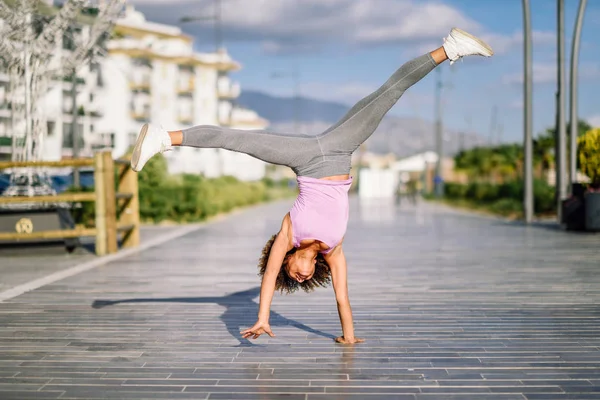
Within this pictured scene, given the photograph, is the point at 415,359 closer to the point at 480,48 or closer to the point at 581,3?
the point at 480,48

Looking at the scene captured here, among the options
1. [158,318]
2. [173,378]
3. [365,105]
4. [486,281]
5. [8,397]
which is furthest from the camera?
[486,281]

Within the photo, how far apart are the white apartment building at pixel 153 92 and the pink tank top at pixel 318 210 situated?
74384 millimetres

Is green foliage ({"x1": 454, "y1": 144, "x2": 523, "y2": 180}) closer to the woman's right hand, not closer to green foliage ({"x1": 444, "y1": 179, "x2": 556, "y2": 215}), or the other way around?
green foliage ({"x1": 444, "y1": 179, "x2": 556, "y2": 215})

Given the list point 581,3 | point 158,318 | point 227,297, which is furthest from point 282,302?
point 581,3

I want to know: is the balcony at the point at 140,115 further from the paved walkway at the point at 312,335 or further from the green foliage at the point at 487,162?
the paved walkway at the point at 312,335

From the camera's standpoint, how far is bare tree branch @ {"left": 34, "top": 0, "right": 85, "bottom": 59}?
1596cm

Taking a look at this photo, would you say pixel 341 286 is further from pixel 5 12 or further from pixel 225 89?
pixel 225 89

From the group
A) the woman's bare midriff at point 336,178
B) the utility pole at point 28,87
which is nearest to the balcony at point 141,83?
the utility pole at point 28,87

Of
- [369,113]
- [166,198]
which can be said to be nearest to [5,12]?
[369,113]

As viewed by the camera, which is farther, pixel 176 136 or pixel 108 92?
pixel 108 92

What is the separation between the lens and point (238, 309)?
28.9 feet

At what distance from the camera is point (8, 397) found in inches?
204

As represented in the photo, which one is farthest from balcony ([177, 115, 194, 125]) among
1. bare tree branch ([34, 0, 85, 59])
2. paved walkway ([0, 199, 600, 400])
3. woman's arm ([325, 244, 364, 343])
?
woman's arm ([325, 244, 364, 343])

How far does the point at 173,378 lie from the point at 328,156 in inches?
73.4
